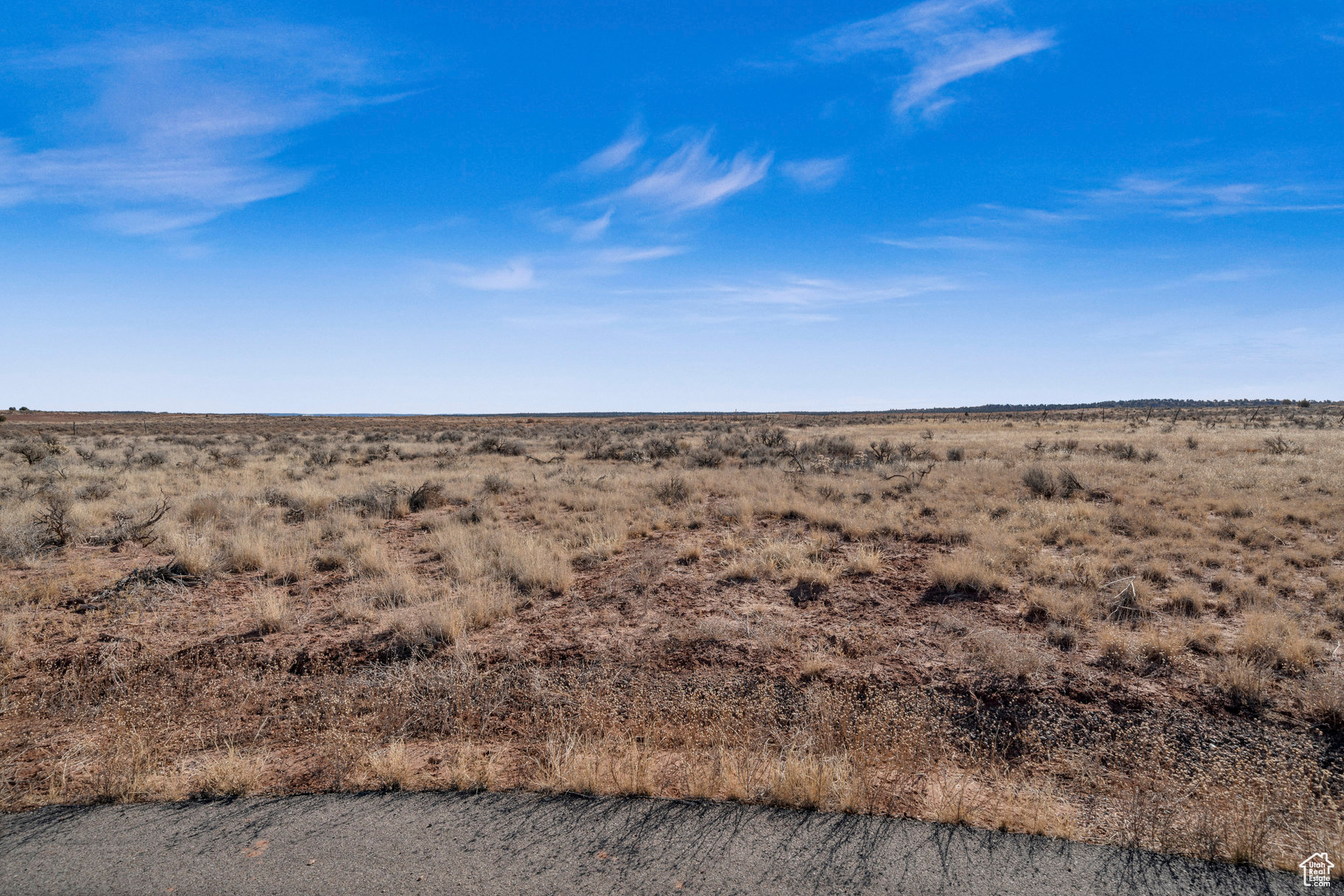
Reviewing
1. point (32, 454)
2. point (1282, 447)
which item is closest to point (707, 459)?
point (1282, 447)

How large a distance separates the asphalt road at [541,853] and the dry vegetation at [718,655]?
203mm

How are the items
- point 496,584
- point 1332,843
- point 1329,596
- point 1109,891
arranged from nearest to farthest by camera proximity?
point 1109,891, point 1332,843, point 1329,596, point 496,584

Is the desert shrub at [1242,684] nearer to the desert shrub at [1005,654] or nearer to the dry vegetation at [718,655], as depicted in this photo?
the dry vegetation at [718,655]

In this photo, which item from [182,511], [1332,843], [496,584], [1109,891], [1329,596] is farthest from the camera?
[182,511]

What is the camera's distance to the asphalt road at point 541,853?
2914mm

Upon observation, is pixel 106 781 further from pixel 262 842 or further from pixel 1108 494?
pixel 1108 494

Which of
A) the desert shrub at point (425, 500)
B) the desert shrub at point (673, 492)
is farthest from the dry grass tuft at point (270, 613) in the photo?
the desert shrub at point (673, 492)

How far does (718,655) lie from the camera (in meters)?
6.08

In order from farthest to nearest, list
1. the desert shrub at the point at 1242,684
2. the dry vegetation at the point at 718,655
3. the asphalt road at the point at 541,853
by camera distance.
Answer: the desert shrub at the point at 1242,684
the dry vegetation at the point at 718,655
the asphalt road at the point at 541,853

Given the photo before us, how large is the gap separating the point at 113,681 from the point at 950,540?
464 inches

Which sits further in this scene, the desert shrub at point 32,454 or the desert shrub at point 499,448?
the desert shrub at point 499,448

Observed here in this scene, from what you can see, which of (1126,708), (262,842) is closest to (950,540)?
(1126,708)

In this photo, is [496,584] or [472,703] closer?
[472,703]

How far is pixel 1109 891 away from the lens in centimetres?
285
